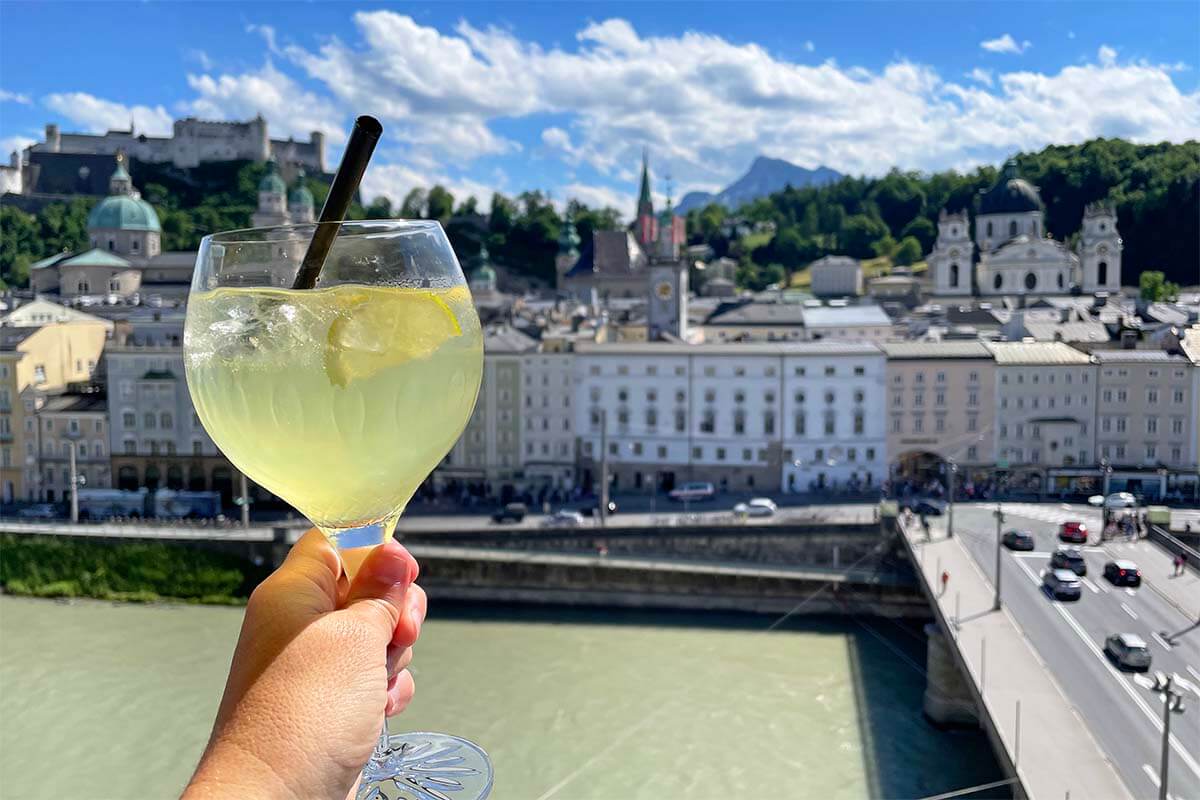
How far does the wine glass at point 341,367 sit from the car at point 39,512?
22.6 meters

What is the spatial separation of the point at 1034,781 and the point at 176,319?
76.7 ft

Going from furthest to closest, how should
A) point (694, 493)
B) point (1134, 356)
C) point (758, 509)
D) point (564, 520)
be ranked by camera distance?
point (694, 493) → point (1134, 356) → point (758, 509) → point (564, 520)

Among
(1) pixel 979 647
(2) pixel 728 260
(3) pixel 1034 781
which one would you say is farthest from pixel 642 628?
(2) pixel 728 260

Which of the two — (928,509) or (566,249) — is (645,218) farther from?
(928,509)

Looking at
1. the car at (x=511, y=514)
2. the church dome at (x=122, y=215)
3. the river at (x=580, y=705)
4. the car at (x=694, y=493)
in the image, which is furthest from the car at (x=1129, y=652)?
the church dome at (x=122, y=215)

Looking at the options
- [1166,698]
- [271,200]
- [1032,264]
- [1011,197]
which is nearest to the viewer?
[1166,698]

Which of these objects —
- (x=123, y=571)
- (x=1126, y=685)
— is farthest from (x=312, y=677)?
(x=123, y=571)

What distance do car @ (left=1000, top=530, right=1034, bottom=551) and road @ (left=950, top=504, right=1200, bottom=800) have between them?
0.12 metres

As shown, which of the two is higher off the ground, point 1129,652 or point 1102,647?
point 1129,652

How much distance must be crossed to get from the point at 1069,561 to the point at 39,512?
18.9 meters

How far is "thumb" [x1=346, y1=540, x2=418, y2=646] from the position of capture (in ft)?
3.81

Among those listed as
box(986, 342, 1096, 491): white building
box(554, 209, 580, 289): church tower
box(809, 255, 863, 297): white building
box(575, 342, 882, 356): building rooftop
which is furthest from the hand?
box(809, 255, 863, 297): white building

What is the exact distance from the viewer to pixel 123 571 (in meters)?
18.2

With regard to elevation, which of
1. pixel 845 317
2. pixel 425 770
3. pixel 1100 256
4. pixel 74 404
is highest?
pixel 1100 256
